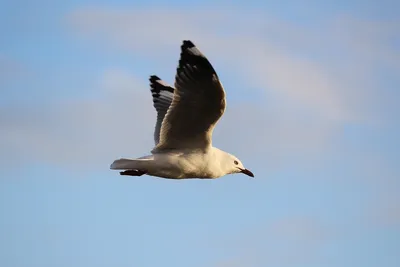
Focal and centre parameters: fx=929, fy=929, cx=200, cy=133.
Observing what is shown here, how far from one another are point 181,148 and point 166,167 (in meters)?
0.38

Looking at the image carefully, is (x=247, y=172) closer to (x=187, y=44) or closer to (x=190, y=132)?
(x=190, y=132)

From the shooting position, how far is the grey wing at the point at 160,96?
15161mm

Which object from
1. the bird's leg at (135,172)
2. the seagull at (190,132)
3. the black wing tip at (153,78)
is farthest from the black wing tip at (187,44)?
the black wing tip at (153,78)

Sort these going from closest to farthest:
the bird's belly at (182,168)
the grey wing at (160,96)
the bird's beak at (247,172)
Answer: the bird's belly at (182,168) → the bird's beak at (247,172) → the grey wing at (160,96)

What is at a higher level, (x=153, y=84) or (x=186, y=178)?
(x=153, y=84)

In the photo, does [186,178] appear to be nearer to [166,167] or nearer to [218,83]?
[166,167]

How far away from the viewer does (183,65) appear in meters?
12.6

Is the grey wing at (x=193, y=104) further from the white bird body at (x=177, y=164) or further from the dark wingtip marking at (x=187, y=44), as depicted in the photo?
the white bird body at (x=177, y=164)

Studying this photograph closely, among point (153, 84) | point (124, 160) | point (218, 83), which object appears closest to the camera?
point (218, 83)

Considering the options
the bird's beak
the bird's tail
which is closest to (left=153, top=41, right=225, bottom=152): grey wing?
the bird's tail

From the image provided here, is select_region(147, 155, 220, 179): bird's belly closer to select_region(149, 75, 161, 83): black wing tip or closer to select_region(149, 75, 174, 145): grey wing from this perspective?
select_region(149, 75, 174, 145): grey wing

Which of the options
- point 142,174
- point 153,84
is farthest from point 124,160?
point 153,84

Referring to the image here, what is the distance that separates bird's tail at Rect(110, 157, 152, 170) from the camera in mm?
13297

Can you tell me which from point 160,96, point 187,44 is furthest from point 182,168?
point 160,96
